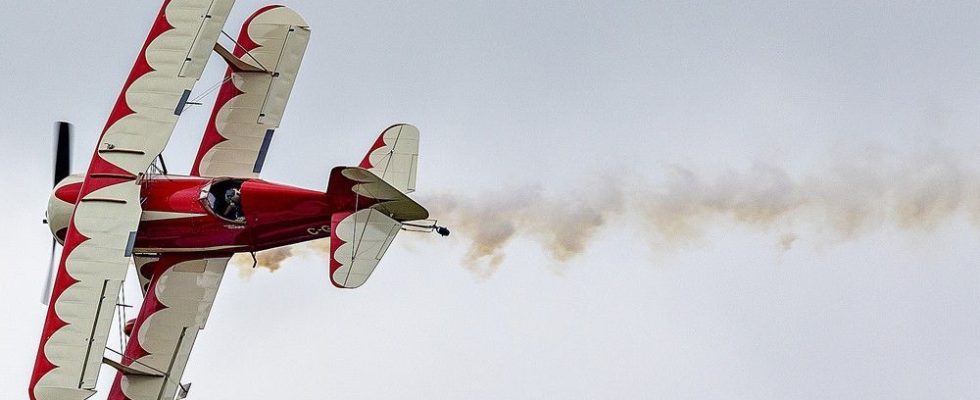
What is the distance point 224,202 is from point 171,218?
808mm

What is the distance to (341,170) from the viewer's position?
28.8m

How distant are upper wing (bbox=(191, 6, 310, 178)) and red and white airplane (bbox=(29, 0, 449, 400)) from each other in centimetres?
7

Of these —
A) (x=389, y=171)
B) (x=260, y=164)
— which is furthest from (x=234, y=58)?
(x=389, y=171)

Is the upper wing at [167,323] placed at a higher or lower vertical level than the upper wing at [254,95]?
lower

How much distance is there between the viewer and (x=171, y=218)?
29906 mm

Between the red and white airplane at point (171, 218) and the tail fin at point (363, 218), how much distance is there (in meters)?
0.02

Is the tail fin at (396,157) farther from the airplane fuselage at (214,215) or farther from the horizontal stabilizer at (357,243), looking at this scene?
the airplane fuselage at (214,215)

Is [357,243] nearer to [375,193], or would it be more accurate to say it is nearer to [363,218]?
[363,218]

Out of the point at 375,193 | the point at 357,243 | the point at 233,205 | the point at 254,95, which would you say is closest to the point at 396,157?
the point at 375,193

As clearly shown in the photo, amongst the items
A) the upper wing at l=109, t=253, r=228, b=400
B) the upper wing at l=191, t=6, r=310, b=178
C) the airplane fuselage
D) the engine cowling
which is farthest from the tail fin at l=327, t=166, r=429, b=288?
the engine cowling

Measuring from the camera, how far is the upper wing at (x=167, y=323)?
29.5 metres

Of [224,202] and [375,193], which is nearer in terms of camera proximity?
[375,193]

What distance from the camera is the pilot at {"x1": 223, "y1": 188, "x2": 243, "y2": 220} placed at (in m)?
29.8

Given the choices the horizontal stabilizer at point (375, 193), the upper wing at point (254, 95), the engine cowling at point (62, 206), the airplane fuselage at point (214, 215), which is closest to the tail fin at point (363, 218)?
the horizontal stabilizer at point (375, 193)
